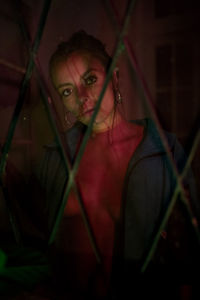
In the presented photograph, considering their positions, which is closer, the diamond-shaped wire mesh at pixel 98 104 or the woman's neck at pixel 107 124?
the diamond-shaped wire mesh at pixel 98 104

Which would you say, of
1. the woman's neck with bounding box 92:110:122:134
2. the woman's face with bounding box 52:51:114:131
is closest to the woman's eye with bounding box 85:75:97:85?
the woman's face with bounding box 52:51:114:131

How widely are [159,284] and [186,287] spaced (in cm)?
6

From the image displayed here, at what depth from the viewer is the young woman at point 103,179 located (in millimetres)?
676

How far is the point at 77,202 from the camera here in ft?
2.38

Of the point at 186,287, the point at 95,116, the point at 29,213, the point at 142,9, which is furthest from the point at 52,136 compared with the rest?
the point at 186,287

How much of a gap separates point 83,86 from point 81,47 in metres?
0.10

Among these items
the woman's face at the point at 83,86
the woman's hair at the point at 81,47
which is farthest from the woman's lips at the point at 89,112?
the woman's hair at the point at 81,47

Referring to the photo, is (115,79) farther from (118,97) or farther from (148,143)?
(148,143)

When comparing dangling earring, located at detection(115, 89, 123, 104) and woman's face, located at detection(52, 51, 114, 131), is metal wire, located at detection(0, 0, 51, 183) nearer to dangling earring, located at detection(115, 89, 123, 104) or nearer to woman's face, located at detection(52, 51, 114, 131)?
woman's face, located at detection(52, 51, 114, 131)

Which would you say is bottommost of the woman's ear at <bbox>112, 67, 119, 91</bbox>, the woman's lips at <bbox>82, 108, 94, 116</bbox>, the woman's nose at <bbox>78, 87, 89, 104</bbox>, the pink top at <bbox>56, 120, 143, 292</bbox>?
the pink top at <bbox>56, 120, 143, 292</bbox>

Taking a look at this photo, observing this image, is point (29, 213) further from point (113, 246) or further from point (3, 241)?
point (113, 246)

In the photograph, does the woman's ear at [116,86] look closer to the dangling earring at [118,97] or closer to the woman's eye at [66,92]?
the dangling earring at [118,97]

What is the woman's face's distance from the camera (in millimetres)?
686

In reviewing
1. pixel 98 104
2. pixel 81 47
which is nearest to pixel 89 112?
pixel 98 104
